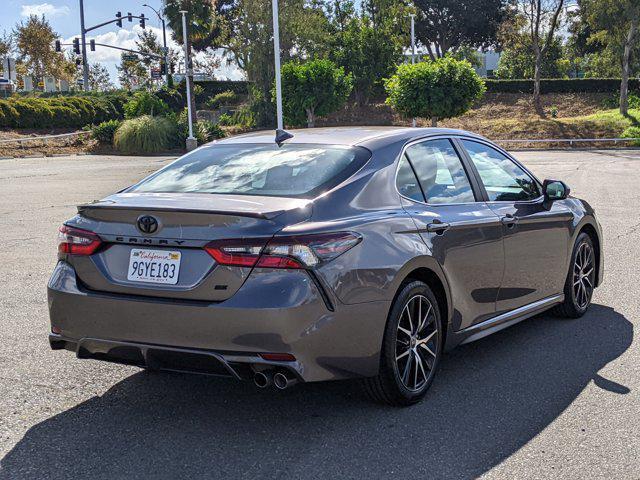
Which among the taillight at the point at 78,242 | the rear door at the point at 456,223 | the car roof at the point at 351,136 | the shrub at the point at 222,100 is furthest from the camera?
the shrub at the point at 222,100

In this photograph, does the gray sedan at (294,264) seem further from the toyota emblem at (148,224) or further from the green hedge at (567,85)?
the green hedge at (567,85)

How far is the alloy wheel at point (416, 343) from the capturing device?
181 inches

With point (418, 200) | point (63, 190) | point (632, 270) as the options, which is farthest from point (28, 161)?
point (418, 200)

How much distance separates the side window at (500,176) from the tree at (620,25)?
43431 millimetres

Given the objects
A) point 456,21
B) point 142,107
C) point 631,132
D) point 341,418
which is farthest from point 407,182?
point 456,21

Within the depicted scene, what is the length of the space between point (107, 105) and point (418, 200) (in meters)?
45.7

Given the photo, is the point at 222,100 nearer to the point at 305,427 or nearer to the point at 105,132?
the point at 105,132

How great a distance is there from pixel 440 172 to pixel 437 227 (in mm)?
569

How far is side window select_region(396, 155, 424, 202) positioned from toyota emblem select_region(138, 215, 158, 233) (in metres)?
1.43

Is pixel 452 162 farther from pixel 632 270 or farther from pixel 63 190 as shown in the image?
pixel 63 190

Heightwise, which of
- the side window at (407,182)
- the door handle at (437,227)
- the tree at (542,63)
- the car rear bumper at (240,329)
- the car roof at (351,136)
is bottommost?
the car rear bumper at (240,329)

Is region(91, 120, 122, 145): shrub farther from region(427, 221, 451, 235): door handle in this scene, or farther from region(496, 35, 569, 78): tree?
region(427, 221, 451, 235): door handle

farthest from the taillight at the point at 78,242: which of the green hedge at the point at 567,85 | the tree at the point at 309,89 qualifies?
the green hedge at the point at 567,85

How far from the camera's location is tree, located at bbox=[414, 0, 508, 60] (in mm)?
69625
